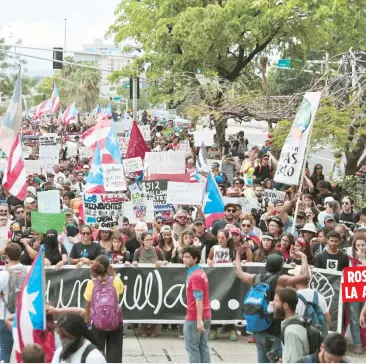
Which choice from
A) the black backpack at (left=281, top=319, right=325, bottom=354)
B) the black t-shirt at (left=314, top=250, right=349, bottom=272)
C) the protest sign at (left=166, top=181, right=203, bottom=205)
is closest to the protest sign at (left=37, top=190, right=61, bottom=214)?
the protest sign at (left=166, top=181, right=203, bottom=205)

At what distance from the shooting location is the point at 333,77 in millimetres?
21109

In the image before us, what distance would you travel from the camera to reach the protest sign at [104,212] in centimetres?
1516

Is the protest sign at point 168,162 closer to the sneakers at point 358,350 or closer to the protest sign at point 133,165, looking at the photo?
the protest sign at point 133,165

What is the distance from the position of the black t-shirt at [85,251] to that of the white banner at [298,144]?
3331 millimetres

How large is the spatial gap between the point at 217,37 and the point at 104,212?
61.4ft

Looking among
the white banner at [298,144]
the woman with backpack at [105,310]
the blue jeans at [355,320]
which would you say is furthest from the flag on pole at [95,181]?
the woman with backpack at [105,310]

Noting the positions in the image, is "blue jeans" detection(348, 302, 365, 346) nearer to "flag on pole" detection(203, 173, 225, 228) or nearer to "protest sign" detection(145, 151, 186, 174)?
"flag on pole" detection(203, 173, 225, 228)

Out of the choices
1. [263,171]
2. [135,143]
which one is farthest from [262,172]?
[135,143]

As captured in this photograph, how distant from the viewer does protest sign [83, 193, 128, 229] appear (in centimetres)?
1516

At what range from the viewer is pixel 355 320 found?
11.7 meters

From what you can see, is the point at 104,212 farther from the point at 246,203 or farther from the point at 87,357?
the point at 87,357

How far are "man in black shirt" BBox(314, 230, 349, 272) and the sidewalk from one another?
3.15 ft

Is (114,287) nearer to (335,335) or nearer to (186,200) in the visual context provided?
(335,335)

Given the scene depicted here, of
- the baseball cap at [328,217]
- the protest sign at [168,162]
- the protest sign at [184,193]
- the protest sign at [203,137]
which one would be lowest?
the baseball cap at [328,217]
